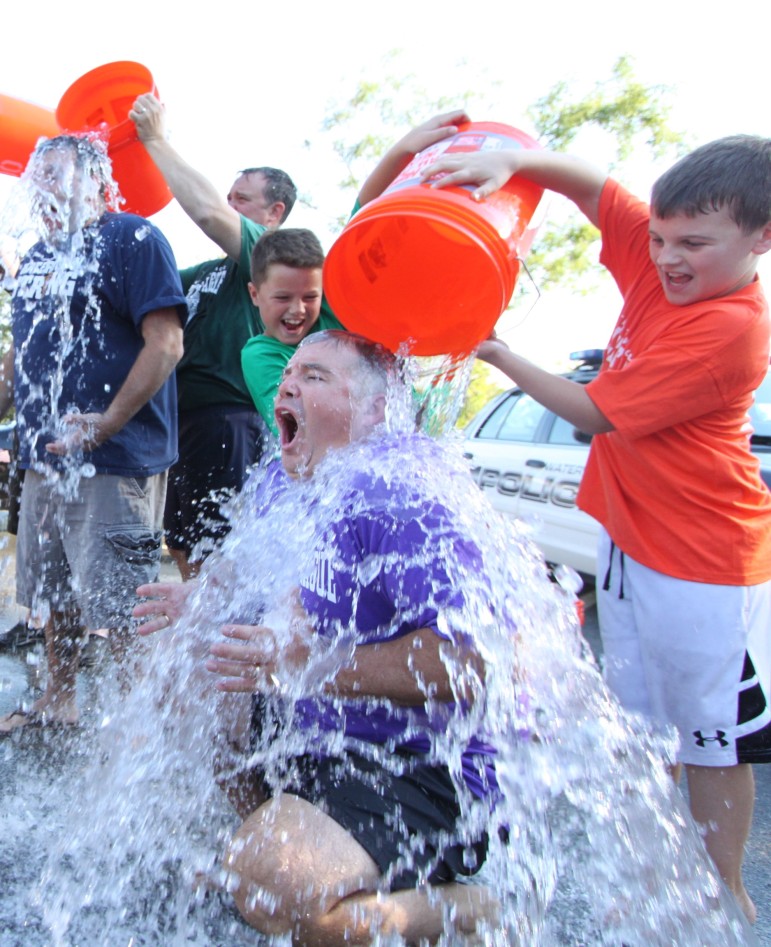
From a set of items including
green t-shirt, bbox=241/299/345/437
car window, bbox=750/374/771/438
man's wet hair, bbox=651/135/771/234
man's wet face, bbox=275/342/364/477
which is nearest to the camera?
man's wet hair, bbox=651/135/771/234

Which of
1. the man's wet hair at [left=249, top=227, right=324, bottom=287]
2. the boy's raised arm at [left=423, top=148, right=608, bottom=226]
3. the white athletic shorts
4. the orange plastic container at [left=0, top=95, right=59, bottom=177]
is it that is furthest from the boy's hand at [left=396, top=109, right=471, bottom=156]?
the orange plastic container at [left=0, top=95, right=59, bottom=177]

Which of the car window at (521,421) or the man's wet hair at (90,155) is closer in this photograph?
the man's wet hair at (90,155)

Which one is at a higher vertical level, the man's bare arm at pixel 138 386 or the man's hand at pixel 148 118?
the man's hand at pixel 148 118

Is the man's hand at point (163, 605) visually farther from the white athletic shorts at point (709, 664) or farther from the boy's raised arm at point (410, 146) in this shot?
the boy's raised arm at point (410, 146)

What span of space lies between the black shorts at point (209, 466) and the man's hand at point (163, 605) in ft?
3.81

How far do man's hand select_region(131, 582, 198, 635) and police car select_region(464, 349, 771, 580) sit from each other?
3.32 meters

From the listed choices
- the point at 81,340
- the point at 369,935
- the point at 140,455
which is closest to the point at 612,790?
the point at 369,935

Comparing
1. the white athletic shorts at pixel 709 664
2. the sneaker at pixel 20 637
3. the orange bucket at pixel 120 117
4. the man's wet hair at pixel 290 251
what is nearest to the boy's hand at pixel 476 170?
the man's wet hair at pixel 290 251

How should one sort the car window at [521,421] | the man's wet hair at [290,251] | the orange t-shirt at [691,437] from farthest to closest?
the car window at [521,421] < the man's wet hair at [290,251] < the orange t-shirt at [691,437]

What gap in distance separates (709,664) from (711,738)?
7.0 inches

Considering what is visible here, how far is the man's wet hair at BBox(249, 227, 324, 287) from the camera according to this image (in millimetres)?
2646

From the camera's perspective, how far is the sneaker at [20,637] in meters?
3.77

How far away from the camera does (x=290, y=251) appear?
8.70 feet

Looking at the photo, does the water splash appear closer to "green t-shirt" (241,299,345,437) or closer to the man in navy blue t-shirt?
"green t-shirt" (241,299,345,437)
